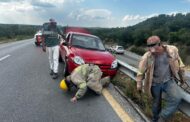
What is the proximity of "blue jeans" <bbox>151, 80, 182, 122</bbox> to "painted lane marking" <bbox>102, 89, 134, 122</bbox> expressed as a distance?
0.50 m

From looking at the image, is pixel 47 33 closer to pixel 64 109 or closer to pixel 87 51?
pixel 87 51

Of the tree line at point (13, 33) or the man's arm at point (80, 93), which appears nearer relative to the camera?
the man's arm at point (80, 93)

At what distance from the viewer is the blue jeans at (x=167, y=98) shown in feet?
16.7

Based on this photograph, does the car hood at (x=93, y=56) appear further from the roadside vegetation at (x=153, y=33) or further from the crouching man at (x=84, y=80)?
the roadside vegetation at (x=153, y=33)

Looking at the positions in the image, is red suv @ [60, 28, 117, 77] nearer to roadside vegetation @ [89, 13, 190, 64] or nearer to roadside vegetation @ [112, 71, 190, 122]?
roadside vegetation @ [112, 71, 190, 122]

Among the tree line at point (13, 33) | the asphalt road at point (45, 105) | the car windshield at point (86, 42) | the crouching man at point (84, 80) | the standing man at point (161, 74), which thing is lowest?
the tree line at point (13, 33)

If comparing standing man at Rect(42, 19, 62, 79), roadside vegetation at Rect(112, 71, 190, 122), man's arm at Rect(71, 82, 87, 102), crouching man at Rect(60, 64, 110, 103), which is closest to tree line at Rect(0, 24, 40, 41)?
standing man at Rect(42, 19, 62, 79)

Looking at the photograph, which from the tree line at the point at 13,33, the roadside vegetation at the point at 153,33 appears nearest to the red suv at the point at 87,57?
the tree line at the point at 13,33

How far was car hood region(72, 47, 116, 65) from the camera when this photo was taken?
9039 millimetres

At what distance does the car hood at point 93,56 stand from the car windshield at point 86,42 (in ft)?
2.49

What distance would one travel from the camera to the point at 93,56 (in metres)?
9.26

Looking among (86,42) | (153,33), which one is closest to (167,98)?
(86,42)

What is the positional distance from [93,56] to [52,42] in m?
1.65

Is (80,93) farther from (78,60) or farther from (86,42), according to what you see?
(86,42)
